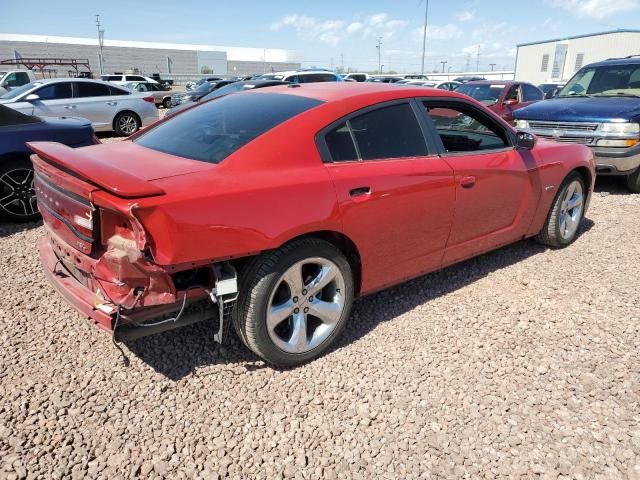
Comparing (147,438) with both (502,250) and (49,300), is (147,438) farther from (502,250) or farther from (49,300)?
(502,250)

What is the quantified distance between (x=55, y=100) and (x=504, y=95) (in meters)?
10.1

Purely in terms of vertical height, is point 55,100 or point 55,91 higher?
point 55,91

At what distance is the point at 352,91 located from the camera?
10.6ft

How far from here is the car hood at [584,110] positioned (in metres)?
6.64

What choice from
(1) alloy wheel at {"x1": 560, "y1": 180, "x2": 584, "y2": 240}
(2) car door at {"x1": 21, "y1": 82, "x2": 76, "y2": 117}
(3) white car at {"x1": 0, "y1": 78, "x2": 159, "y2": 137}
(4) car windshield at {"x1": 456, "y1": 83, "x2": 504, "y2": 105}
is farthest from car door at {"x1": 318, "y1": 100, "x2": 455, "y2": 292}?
(2) car door at {"x1": 21, "y1": 82, "x2": 76, "y2": 117}

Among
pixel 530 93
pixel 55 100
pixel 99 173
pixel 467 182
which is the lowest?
pixel 467 182

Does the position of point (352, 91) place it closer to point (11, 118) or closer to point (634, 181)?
point (11, 118)

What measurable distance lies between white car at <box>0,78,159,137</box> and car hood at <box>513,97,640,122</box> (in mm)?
9315

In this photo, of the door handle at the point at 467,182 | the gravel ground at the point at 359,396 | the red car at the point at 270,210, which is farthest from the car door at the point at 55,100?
the door handle at the point at 467,182

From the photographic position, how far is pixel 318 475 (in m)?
2.19

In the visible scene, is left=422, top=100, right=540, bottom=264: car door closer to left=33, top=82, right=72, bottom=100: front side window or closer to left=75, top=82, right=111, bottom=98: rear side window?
left=33, top=82, right=72, bottom=100: front side window

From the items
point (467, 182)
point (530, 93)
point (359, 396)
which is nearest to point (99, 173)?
point (359, 396)

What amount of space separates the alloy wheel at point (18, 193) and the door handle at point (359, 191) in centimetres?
414

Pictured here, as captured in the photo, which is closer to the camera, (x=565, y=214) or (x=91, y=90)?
(x=565, y=214)
